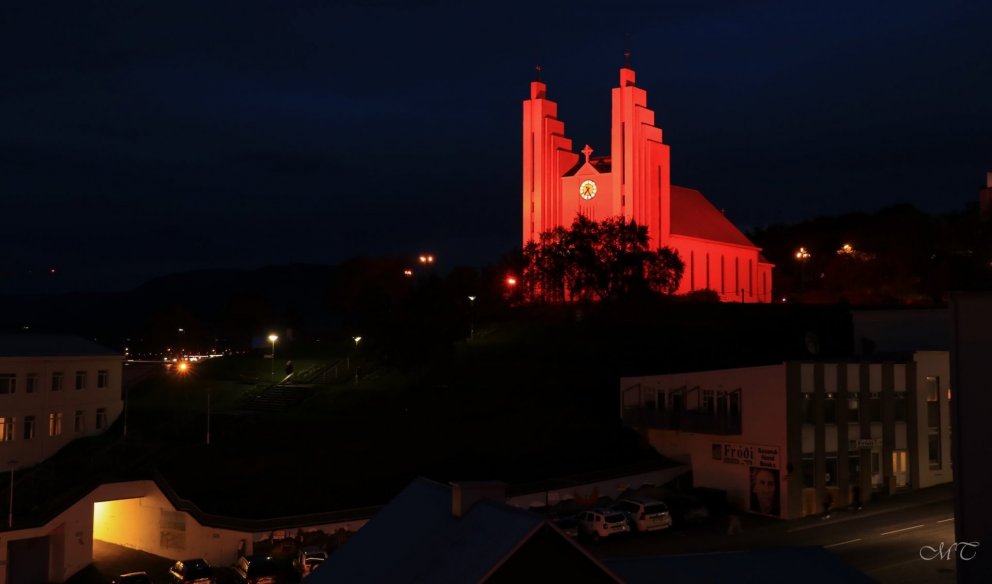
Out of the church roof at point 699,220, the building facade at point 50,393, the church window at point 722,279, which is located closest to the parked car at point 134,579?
the building facade at point 50,393

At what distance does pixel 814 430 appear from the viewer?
40.0 m

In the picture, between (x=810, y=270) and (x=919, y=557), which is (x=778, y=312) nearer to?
(x=810, y=270)

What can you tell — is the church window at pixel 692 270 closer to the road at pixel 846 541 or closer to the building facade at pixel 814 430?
the building facade at pixel 814 430

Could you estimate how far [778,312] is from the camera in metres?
77.1

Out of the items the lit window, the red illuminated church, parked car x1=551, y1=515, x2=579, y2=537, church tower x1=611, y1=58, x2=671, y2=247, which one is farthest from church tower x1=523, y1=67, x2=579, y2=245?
parked car x1=551, y1=515, x2=579, y2=537

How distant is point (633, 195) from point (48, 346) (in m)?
55.4

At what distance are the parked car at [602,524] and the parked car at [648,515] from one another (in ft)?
1.59

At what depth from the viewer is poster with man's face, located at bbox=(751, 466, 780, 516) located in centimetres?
3919

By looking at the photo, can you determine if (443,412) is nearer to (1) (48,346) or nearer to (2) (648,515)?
(1) (48,346)

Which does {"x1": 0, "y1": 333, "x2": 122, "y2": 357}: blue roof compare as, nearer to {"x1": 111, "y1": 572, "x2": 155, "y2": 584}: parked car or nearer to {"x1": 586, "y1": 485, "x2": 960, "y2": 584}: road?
{"x1": 111, "y1": 572, "x2": 155, "y2": 584}: parked car

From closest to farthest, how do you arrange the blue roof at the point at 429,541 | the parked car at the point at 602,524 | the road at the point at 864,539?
the blue roof at the point at 429,541 < the road at the point at 864,539 < the parked car at the point at 602,524

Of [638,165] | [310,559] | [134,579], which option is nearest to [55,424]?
[134,579]

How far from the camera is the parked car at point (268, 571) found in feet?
98.4

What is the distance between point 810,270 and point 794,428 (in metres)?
76.3
